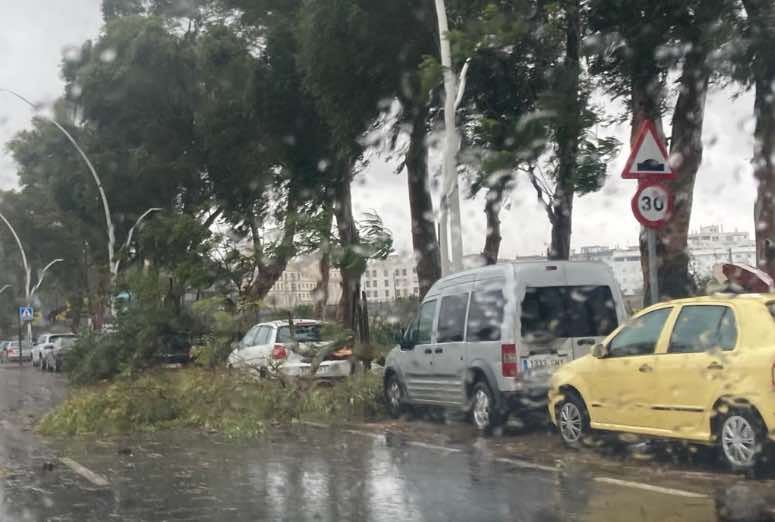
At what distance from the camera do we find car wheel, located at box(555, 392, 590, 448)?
10750 millimetres

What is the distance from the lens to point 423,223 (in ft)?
72.1

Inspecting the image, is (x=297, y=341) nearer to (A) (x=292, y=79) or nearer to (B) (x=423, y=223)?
(B) (x=423, y=223)

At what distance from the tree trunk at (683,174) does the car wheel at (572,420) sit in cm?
498

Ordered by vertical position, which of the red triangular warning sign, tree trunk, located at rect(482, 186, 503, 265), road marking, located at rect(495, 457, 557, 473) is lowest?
road marking, located at rect(495, 457, 557, 473)

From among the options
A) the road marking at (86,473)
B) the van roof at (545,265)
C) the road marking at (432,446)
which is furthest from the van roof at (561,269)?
the road marking at (86,473)

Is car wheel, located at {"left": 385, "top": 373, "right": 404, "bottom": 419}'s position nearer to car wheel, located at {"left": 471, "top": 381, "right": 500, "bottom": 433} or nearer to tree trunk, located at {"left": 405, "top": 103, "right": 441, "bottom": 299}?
car wheel, located at {"left": 471, "top": 381, "right": 500, "bottom": 433}

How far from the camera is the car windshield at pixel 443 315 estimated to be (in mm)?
8898

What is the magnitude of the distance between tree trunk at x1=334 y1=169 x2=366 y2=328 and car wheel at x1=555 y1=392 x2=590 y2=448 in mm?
7663

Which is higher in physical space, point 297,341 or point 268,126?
point 268,126

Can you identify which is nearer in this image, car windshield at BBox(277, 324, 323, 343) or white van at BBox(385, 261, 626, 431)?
white van at BBox(385, 261, 626, 431)

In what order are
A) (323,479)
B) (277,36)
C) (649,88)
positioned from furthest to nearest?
(277,36) < (649,88) < (323,479)

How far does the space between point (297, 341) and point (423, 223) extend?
6100 millimetres

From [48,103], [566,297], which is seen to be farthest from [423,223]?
[48,103]

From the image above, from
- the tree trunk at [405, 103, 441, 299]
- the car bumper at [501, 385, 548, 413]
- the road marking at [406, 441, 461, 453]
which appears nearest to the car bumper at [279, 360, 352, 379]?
the road marking at [406, 441, 461, 453]
